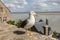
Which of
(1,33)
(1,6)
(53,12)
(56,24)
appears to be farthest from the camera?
(53,12)

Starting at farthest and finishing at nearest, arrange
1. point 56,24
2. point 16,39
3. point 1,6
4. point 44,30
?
point 56,24 → point 1,6 → point 44,30 → point 16,39

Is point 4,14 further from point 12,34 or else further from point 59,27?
point 12,34

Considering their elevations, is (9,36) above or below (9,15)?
above

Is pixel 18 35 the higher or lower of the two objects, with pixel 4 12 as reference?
higher

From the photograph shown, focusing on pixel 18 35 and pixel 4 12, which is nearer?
pixel 18 35

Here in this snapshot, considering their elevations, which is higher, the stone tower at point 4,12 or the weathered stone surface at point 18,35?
the weathered stone surface at point 18,35

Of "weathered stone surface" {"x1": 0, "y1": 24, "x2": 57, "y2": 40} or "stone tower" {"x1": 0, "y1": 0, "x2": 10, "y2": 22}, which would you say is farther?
"stone tower" {"x1": 0, "y1": 0, "x2": 10, "y2": 22}

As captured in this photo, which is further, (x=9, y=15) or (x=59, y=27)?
(x=59, y=27)

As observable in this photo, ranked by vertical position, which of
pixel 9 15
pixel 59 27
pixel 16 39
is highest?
pixel 16 39

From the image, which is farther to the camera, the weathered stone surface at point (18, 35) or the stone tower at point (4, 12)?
the stone tower at point (4, 12)

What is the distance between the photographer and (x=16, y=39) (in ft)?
39.7

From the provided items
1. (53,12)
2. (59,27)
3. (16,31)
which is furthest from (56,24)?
(16,31)

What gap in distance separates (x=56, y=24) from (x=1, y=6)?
12.5 m

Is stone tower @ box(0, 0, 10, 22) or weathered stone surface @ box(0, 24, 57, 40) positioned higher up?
weathered stone surface @ box(0, 24, 57, 40)
